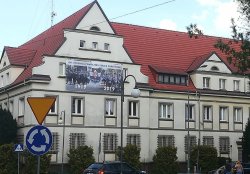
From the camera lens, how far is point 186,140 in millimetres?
52125

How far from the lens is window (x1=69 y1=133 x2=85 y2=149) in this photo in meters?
45.3

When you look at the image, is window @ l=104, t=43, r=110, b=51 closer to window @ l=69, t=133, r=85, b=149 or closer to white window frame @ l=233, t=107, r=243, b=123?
window @ l=69, t=133, r=85, b=149

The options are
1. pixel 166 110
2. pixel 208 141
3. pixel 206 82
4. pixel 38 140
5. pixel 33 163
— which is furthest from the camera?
pixel 206 82

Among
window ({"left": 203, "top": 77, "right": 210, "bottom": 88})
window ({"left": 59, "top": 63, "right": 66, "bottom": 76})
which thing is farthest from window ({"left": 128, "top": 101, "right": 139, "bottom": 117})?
window ({"left": 203, "top": 77, "right": 210, "bottom": 88})

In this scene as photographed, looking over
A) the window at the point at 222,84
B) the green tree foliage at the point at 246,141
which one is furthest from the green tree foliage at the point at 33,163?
the window at the point at 222,84

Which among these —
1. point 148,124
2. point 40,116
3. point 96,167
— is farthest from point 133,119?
point 40,116

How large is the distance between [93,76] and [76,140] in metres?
5.99

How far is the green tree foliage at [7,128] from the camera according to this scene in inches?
1793

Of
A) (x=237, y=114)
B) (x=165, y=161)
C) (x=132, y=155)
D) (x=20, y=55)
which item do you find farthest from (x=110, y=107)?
(x=237, y=114)

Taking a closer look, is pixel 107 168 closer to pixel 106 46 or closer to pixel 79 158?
pixel 79 158

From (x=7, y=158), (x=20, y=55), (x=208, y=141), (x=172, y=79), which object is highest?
(x=20, y=55)

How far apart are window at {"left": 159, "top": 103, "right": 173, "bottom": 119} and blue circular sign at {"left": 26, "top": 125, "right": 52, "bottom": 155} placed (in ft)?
126

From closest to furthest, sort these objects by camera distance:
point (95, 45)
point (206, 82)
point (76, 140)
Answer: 1. point (76, 140)
2. point (95, 45)
3. point (206, 82)

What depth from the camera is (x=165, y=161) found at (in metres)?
47.8
